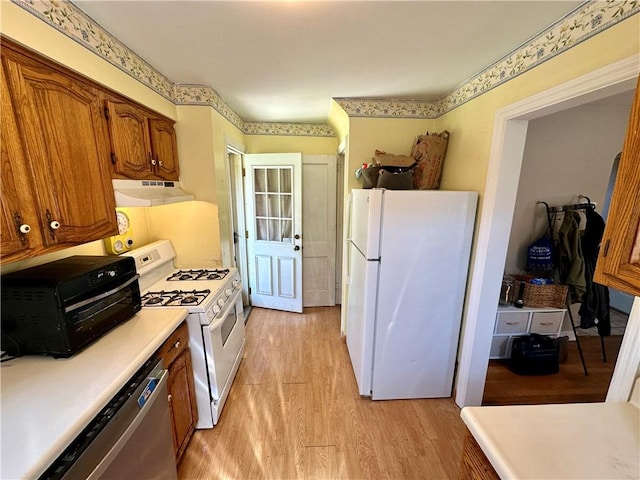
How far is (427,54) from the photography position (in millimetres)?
1500

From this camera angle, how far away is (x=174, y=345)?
142 cm

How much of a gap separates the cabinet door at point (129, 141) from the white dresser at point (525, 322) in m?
2.94

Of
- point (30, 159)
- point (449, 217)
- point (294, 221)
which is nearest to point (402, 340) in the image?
point (449, 217)

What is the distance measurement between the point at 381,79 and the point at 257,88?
0.96m

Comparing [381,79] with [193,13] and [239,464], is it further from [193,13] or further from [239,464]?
[239,464]

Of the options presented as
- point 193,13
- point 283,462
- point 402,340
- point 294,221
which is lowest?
point 283,462

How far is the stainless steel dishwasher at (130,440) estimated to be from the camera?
79 cm

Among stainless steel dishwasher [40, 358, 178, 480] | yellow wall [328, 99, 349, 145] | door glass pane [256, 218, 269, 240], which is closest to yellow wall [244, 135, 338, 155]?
yellow wall [328, 99, 349, 145]

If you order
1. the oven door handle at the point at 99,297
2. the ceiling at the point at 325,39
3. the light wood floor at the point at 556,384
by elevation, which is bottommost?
the light wood floor at the point at 556,384

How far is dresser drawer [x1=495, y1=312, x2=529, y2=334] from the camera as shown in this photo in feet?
7.45

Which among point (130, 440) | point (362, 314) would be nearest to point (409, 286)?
point (362, 314)

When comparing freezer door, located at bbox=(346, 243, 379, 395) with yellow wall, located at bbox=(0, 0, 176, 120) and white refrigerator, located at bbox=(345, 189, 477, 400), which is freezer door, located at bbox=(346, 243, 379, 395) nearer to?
white refrigerator, located at bbox=(345, 189, 477, 400)

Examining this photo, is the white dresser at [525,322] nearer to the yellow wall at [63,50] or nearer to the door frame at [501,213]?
the door frame at [501,213]

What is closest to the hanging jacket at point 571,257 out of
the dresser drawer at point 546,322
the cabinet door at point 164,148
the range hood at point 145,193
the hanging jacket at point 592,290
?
the hanging jacket at point 592,290
